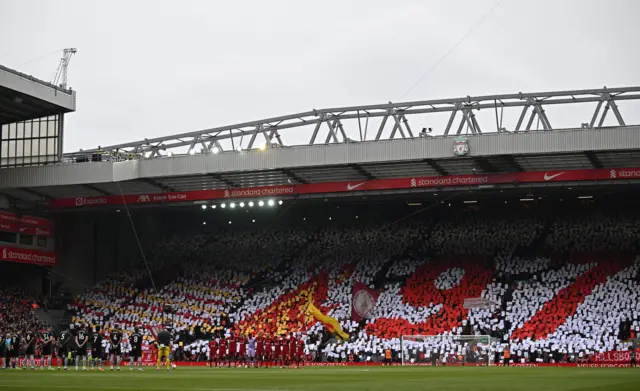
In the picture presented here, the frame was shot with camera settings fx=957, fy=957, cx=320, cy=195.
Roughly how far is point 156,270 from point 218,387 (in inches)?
Answer: 1614

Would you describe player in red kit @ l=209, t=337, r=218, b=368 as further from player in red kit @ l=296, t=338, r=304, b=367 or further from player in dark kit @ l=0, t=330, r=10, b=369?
player in dark kit @ l=0, t=330, r=10, b=369

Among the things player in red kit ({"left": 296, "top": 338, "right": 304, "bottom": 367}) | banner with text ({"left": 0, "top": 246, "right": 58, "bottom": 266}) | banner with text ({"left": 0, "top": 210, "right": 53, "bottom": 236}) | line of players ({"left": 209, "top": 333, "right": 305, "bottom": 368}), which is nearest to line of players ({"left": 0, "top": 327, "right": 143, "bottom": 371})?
line of players ({"left": 209, "top": 333, "right": 305, "bottom": 368})

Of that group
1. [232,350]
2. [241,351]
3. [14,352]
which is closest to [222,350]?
[232,350]

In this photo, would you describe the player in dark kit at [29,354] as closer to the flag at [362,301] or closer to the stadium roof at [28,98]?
the stadium roof at [28,98]

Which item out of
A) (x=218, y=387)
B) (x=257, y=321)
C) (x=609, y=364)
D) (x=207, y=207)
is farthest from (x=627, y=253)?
(x=218, y=387)

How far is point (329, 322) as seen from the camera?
53.7 m

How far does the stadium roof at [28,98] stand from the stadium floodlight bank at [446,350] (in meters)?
25.1

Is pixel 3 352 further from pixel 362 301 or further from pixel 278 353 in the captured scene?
pixel 362 301

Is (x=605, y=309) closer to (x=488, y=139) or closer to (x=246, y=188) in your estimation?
(x=488, y=139)

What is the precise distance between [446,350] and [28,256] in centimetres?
2734

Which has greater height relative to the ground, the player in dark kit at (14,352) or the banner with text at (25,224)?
the banner with text at (25,224)

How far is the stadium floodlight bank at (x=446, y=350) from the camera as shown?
1864 inches

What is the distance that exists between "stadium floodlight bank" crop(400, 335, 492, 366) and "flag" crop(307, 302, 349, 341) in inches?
179

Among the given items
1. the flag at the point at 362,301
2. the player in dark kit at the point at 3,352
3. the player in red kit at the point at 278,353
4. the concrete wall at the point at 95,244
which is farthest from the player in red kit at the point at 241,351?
the concrete wall at the point at 95,244
